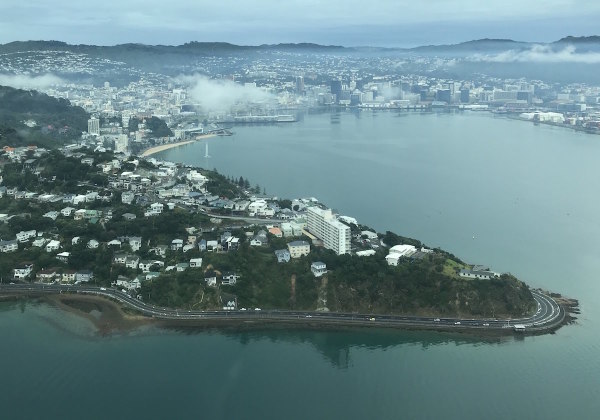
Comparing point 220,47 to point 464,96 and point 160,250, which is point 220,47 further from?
point 160,250

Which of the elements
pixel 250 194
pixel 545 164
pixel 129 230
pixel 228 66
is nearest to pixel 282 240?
pixel 129 230

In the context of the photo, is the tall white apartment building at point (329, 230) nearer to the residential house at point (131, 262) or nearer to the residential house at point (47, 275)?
the residential house at point (131, 262)

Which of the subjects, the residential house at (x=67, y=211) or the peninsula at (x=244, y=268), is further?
the residential house at (x=67, y=211)

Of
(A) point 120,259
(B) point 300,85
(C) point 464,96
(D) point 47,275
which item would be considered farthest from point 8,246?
(C) point 464,96

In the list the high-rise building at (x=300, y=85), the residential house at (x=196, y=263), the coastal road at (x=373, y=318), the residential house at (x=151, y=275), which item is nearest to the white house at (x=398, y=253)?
the coastal road at (x=373, y=318)

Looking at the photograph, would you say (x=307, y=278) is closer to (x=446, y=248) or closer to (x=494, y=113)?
(x=446, y=248)

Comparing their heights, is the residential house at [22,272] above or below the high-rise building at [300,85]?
below

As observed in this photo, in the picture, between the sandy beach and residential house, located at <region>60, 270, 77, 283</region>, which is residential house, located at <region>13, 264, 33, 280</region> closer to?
residential house, located at <region>60, 270, 77, 283</region>
